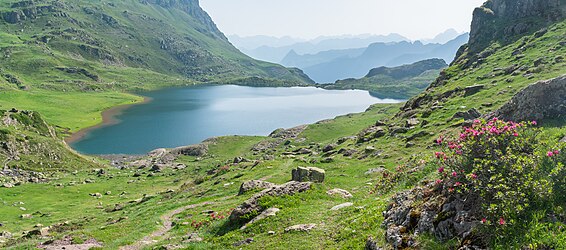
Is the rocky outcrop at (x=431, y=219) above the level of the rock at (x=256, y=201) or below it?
above

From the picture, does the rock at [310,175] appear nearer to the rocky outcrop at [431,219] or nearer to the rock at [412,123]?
the rocky outcrop at [431,219]

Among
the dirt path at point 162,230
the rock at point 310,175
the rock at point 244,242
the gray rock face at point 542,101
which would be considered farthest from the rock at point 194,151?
the gray rock face at point 542,101

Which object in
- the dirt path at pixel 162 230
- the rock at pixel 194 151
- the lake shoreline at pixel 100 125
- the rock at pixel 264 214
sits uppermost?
the rock at pixel 264 214

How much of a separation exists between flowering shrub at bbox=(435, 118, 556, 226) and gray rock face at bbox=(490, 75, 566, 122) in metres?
16.1

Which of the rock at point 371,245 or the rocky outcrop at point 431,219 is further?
the rock at point 371,245

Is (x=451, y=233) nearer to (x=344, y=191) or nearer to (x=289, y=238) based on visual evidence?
(x=289, y=238)

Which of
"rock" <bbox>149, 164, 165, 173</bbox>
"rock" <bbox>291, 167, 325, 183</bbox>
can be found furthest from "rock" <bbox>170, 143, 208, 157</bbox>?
"rock" <bbox>291, 167, 325, 183</bbox>

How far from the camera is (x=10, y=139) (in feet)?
262

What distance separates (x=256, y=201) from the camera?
26.5m

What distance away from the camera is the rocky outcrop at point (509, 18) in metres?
99.7

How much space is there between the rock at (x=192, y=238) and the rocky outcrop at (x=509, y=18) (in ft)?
356

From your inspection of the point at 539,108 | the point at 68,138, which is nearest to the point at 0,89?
the point at 68,138

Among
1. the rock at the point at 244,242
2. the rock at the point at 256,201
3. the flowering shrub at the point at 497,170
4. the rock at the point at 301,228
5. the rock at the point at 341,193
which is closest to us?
the flowering shrub at the point at 497,170

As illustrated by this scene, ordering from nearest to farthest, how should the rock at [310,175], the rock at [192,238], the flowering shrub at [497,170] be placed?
the flowering shrub at [497,170] < the rock at [192,238] < the rock at [310,175]
